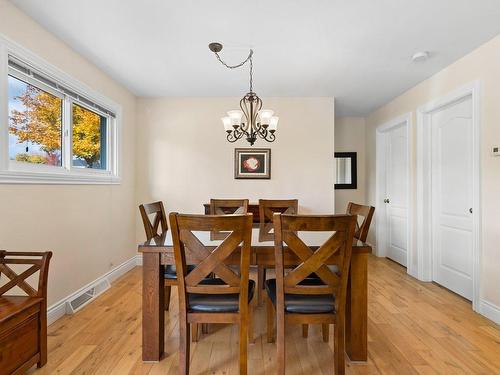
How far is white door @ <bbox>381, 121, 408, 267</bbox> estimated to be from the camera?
14.0 ft

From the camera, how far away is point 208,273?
1.67m

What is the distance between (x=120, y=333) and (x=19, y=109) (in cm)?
187

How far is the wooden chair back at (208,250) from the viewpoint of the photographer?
5.19 ft

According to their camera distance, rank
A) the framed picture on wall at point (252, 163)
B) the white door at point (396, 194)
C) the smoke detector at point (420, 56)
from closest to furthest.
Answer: the smoke detector at point (420, 56) → the white door at point (396, 194) → the framed picture on wall at point (252, 163)

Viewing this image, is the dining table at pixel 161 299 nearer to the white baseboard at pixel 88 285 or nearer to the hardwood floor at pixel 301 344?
the hardwood floor at pixel 301 344

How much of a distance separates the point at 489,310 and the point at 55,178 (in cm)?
385

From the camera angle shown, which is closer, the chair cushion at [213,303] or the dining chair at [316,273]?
the dining chair at [316,273]

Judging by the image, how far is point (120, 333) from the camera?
7.70 feet

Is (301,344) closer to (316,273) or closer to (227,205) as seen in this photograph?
(316,273)

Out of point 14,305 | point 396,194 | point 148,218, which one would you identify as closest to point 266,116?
point 148,218

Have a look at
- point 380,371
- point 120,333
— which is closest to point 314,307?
point 380,371

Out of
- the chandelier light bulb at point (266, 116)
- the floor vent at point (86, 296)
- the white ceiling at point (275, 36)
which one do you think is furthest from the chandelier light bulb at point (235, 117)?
the floor vent at point (86, 296)

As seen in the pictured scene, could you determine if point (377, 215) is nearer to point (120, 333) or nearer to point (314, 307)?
point (314, 307)

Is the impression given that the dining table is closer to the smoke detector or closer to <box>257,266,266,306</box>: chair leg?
<box>257,266,266,306</box>: chair leg
